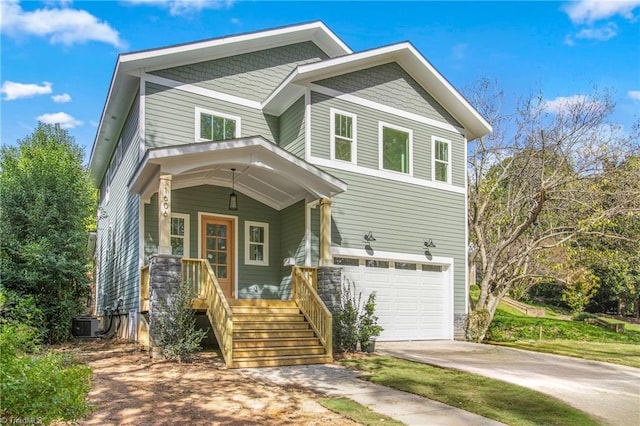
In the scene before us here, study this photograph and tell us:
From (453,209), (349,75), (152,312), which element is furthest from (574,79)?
(152,312)

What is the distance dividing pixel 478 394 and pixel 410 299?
6699 millimetres

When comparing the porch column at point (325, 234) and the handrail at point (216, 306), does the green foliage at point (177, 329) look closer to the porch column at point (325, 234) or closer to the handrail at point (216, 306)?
the handrail at point (216, 306)

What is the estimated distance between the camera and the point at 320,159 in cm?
1232

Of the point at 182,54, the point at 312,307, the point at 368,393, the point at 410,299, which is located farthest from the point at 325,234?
the point at 182,54

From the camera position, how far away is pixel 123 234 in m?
13.5

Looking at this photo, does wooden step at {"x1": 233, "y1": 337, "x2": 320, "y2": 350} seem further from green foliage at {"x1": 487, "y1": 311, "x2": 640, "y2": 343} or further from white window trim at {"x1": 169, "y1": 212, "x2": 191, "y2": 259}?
green foliage at {"x1": 487, "y1": 311, "x2": 640, "y2": 343}

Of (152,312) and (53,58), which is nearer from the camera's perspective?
(152,312)

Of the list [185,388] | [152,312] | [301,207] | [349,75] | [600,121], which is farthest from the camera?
[600,121]

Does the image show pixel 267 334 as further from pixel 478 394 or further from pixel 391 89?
pixel 391 89

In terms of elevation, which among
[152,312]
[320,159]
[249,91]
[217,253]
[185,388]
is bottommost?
[185,388]

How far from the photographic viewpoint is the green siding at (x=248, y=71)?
40.7ft

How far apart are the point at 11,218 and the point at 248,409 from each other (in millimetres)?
9642

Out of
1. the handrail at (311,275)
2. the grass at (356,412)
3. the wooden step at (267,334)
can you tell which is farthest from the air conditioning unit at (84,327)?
the grass at (356,412)

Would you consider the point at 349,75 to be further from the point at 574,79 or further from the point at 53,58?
the point at 574,79
